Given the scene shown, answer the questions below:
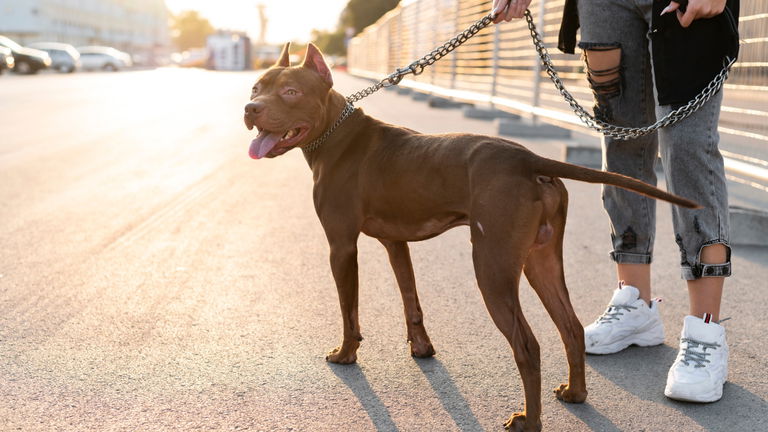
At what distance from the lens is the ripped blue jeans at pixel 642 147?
3.00m

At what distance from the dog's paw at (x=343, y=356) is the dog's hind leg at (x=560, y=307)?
2.57 ft

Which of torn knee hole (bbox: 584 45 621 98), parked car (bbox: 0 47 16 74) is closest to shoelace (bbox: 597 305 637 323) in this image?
torn knee hole (bbox: 584 45 621 98)

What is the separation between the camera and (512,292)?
258cm

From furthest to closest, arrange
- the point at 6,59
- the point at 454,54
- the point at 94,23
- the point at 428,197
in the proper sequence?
1. the point at 94,23
2. the point at 6,59
3. the point at 454,54
4. the point at 428,197

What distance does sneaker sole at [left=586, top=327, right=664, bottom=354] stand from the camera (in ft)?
11.0

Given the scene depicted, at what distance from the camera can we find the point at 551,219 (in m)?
2.67

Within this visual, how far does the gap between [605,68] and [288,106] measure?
1.27 meters

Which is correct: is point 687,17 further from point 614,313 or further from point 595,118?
point 614,313

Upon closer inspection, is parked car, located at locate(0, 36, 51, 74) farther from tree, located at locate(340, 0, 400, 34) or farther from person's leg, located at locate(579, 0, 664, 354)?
tree, located at locate(340, 0, 400, 34)

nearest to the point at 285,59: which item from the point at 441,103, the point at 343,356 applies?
the point at 343,356

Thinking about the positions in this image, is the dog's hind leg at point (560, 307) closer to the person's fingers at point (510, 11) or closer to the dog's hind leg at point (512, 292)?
the dog's hind leg at point (512, 292)

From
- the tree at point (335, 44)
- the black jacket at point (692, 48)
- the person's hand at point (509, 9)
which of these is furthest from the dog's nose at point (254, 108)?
the tree at point (335, 44)

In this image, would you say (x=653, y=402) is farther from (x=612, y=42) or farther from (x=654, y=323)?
(x=612, y=42)

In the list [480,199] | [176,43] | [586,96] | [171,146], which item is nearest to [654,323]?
[480,199]
